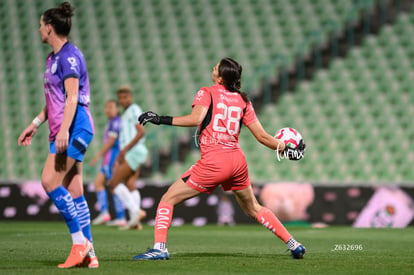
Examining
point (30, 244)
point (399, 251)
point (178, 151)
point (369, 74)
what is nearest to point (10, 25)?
point (178, 151)

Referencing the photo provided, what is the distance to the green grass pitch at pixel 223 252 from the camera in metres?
5.38

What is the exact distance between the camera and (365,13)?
1612cm

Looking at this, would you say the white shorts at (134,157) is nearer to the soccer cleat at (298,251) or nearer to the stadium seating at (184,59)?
the stadium seating at (184,59)

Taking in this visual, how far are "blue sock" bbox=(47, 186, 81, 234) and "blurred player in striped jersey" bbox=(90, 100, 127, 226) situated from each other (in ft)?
20.9

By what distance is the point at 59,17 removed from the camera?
5.44m

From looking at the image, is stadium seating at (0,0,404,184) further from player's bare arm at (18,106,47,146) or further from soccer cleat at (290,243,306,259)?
player's bare arm at (18,106,47,146)

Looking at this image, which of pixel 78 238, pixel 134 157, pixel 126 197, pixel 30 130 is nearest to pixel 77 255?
pixel 78 238

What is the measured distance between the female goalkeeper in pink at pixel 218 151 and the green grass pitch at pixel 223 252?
1.01 feet

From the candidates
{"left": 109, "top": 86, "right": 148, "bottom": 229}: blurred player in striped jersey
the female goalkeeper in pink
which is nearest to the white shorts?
{"left": 109, "top": 86, "right": 148, "bottom": 229}: blurred player in striped jersey

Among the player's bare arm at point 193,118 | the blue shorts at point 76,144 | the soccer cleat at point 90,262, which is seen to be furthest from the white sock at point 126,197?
the blue shorts at point 76,144

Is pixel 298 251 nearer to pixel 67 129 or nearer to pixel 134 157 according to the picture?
pixel 67 129

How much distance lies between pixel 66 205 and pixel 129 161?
5.14 meters

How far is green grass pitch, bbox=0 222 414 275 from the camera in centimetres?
538

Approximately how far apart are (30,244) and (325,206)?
19.0ft
